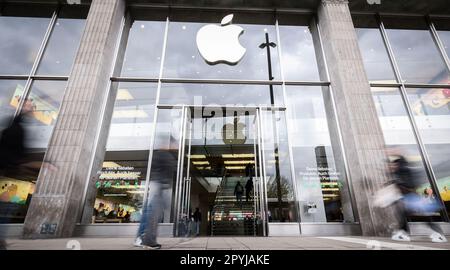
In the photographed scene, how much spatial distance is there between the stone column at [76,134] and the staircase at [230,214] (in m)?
5.56

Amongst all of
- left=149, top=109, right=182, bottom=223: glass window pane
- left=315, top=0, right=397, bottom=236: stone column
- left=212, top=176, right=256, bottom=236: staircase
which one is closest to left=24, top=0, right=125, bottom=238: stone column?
left=149, top=109, right=182, bottom=223: glass window pane

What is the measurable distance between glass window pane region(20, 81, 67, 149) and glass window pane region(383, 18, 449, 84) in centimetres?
1070

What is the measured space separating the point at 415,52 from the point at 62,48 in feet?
39.0

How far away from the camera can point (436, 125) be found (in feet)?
23.7

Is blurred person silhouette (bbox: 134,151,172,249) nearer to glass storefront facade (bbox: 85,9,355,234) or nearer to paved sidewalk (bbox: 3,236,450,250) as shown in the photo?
paved sidewalk (bbox: 3,236,450,250)

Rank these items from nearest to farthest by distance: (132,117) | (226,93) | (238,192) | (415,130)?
(415,130)
(132,117)
(226,93)
(238,192)

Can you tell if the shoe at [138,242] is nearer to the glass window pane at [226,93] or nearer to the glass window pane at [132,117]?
the glass window pane at [132,117]

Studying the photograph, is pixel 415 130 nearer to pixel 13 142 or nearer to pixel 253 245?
pixel 253 245

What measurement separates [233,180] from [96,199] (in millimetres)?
7569

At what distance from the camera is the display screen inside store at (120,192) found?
19.3 feet

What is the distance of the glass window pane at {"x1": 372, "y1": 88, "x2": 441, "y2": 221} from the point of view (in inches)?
254

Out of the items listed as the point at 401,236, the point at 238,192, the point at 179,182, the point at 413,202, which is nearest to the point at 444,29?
the point at 413,202

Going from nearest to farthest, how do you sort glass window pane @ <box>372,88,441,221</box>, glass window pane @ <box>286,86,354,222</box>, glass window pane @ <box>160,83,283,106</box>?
1. glass window pane @ <box>286,86,354,222</box>
2. glass window pane @ <box>372,88,441,221</box>
3. glass window pane @ <box>160,83,283,106</box>

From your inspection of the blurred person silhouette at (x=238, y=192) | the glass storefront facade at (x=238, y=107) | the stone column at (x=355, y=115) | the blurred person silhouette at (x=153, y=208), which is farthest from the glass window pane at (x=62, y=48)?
the stone column at (x=355, y=115)
